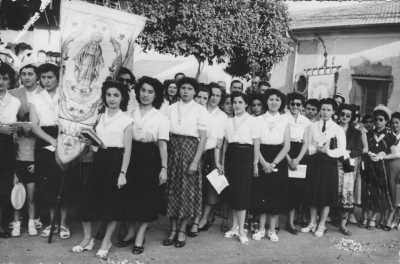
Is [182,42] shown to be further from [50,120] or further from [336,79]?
[336,79]

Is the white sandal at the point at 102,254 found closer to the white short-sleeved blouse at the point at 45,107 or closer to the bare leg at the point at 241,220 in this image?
the white short-sleeved blouse at the point at 45,107

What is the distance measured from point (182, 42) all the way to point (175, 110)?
174 inches

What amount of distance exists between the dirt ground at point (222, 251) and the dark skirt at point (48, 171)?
506 mm

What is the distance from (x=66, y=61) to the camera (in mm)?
4906

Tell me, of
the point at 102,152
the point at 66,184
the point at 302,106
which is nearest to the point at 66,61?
the point at 102,152

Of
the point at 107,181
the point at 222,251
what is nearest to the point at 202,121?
the point at 107,181

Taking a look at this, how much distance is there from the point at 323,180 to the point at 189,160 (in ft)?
6.59

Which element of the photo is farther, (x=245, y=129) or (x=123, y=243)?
(x=245, y=129)

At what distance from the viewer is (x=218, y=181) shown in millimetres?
5699

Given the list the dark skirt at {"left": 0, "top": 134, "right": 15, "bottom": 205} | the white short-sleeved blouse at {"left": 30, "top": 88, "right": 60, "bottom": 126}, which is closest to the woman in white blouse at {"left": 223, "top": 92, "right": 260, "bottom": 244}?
the white short-sleeved blouse at {"left": 30, "top": 88, "right": 60, "bottom": 126}

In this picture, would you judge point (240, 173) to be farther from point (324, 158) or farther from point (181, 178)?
point (324, 158)

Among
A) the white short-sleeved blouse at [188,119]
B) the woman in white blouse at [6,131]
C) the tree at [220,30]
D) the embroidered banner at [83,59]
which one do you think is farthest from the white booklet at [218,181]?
the tree at [220,30]

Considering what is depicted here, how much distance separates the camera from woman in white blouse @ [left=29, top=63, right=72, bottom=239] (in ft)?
17.6

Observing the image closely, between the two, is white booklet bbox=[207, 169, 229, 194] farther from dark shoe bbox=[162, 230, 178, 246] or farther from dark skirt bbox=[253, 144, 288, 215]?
dark shoe bbox=[162, 230, 178, 246]
